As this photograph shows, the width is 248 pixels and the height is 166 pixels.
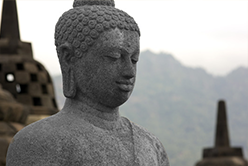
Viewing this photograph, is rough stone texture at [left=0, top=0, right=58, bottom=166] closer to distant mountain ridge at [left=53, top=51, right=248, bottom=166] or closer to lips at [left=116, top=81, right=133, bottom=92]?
lips at [left=116, top=81, right=133, bottom=92]

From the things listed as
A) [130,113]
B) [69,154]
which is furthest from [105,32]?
[130,113]

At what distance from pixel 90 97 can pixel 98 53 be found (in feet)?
1.64

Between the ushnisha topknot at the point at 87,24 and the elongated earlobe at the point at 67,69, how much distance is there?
74mm

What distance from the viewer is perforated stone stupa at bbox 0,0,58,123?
80.4ft

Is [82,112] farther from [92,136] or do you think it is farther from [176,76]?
[176,76]

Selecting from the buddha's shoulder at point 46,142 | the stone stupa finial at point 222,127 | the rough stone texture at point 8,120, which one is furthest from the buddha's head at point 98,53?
the stone stupa finial at point 222,127

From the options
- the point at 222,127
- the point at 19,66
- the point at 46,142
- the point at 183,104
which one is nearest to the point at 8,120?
the point at 19,66

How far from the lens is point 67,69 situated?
6812mm

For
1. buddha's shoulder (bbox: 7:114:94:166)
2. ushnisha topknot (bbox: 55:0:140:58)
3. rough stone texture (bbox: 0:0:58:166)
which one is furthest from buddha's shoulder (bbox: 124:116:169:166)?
rough stone texture (bbox: 0:0:58:166)

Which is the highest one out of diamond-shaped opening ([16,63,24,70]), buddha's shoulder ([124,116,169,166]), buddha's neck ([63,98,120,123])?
buddha's neck ([63,98,120,123])

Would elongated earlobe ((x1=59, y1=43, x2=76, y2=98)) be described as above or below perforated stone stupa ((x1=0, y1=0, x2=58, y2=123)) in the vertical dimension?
above

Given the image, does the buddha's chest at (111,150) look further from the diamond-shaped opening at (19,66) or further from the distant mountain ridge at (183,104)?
the distant mountain ridge at (183,104)

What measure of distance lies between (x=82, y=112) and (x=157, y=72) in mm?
151826

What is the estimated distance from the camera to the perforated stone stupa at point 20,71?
24516 mm
